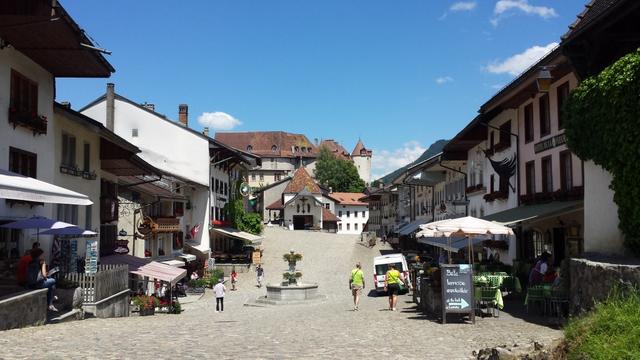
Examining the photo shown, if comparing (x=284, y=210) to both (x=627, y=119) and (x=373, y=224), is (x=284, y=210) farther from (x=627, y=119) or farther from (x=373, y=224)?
(x=627, y=119)

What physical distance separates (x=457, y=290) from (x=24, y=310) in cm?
977

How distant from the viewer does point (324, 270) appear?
49.9 meters

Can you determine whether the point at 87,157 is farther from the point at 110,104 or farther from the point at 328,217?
the point at 328,217

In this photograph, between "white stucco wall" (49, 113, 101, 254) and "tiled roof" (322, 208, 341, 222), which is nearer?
"white stucco wall" (49, 113, 101, 254)

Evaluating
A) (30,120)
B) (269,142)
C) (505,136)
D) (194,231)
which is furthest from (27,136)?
(269,142)

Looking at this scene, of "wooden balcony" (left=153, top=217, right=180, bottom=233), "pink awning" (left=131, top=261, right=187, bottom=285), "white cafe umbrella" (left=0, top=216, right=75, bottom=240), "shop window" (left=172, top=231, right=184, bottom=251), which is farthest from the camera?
"shop window" (left=172, top=231, right=184, bottom=251)

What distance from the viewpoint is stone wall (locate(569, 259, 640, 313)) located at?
33.7 ft

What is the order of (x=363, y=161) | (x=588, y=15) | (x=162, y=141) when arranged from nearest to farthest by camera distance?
(x=588, y=15) → (x=162, y=141) → (x=363, y=161)

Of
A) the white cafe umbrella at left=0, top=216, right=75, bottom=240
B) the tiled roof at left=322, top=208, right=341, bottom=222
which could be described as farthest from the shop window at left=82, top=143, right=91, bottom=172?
the tiled roof at left=322, top=208, right=341, bottom=222

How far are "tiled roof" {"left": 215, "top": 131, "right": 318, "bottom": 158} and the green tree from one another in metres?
10.6

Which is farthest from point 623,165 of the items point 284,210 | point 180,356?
point 284,210

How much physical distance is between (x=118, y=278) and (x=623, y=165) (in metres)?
15.3

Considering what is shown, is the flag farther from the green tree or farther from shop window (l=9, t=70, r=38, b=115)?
the green tree

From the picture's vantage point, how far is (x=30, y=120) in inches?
708
